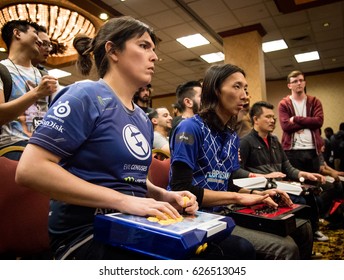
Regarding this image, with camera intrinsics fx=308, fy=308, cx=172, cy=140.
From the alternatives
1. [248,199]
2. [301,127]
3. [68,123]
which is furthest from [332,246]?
[68,123]

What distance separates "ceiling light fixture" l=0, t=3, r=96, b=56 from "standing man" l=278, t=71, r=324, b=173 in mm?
2677

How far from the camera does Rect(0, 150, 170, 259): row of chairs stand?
0.98m

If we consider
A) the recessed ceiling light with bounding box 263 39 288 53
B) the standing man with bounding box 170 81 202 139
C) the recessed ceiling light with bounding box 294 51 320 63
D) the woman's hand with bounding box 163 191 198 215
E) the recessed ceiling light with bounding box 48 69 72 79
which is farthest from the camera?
the recessed ceiling light with bounding box 48 69 72 79

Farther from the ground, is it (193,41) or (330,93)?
(193,41)

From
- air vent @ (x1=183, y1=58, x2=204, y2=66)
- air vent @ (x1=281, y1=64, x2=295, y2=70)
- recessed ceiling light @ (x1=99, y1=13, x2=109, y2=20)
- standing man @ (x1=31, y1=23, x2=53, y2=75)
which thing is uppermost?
air vent @ (x1=183, y1=58, x2=204, y2=66)

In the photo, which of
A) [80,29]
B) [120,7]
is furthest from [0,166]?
[120,7]

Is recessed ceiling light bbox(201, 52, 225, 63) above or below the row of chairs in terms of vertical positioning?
above

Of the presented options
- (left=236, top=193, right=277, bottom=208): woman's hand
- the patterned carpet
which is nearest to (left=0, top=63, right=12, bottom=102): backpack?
(left=236, top=193, right=277, bottom=208): woman's hand

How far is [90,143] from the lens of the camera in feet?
2.94

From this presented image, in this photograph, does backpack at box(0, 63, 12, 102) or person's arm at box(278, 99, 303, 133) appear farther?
person's arm at box(278, 99, 303, 133)

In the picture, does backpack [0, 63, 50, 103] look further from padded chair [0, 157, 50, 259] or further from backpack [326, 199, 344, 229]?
backpack [326, 199, 344, 229]

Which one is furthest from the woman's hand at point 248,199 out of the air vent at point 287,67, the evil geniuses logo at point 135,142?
the air vent at point 287,67

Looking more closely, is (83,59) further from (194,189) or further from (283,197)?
(283,197)

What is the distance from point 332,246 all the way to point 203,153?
6.09 ft
